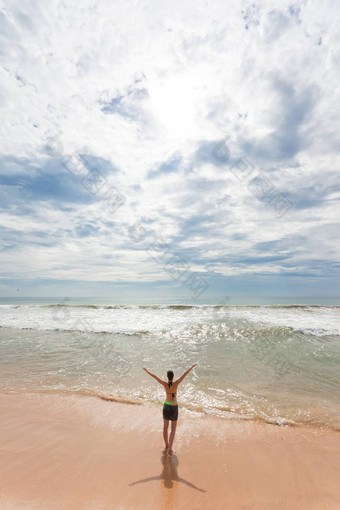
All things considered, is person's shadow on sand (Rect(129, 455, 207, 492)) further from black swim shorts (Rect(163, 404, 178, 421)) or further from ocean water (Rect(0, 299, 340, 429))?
ocean water (Rect(0, 299, 340, 429))

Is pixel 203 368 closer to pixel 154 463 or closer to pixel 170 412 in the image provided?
pixel 170 412

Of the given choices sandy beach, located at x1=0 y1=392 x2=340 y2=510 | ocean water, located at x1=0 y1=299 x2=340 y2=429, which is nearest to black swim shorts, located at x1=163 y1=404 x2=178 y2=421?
sandy beach, located at x1=0 y1=392 x2=340 y2=510

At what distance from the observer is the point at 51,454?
4809 millimetres

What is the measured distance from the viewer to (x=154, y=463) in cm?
462

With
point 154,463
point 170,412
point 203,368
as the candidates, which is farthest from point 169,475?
point 203,368

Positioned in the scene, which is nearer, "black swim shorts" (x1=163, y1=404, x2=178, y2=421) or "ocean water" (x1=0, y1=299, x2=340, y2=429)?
"black swim shorts" (x1=163, y1=404, x2=178, y2=421)

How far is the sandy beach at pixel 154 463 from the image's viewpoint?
12.6 feet

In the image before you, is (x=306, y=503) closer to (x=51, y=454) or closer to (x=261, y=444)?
(x=261, y=444)

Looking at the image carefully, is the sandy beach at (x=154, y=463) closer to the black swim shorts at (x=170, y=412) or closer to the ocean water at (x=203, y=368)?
the black swim shorts at (x=170, y=412)

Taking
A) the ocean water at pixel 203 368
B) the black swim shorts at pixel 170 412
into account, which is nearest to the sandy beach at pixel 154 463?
the black swim shorts at pixel 170 412

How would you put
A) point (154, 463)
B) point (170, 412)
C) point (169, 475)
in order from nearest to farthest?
point (169, 475) < point (154, 463) < point (170, 412)

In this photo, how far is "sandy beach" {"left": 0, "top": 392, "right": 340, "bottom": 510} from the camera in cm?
383

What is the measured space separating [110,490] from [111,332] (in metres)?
14.4

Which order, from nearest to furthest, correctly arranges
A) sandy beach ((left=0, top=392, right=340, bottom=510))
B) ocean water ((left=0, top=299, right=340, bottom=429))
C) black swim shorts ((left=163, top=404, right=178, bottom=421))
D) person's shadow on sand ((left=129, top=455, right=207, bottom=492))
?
1. sandy beach ((left=0, top=392, right=340, bottom=510))
2. person's shadow on sand ((left=129, top=455, right=207, bottom=492))
3. black swim shorts ((left=163, top=404, right=178, bottom=421))
4. ocean water ((left=0, top=299, right=340, bottom=429))
